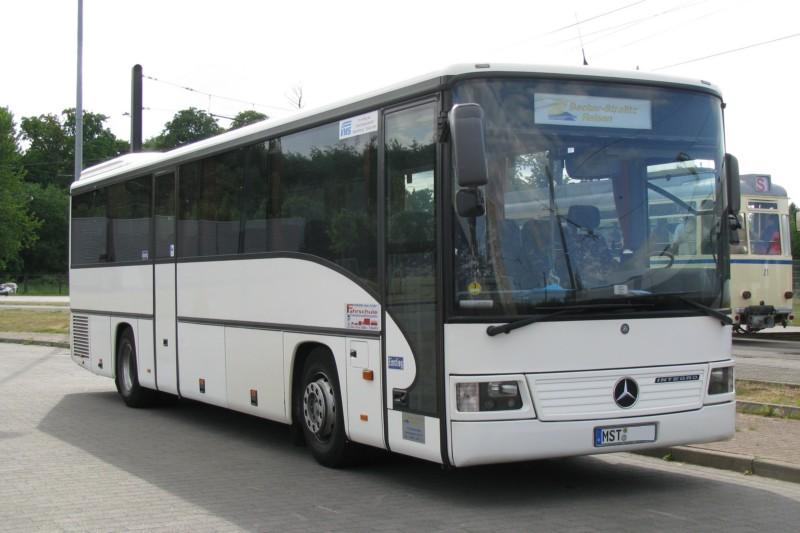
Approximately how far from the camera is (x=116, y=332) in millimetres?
15242

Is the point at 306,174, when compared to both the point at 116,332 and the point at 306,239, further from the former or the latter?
the point at 116,332

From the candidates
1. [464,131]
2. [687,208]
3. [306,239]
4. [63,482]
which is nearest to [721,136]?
[687,208]

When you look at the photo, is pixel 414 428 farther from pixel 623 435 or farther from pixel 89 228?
pixel 89 228

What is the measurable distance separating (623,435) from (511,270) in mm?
1527

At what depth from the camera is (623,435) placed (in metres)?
7.91

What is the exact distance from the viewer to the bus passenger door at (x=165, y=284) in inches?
521

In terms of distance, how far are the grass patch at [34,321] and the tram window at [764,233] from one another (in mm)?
20238

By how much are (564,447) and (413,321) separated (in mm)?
1499

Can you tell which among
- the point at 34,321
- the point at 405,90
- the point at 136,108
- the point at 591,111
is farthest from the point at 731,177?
the point at 34,321

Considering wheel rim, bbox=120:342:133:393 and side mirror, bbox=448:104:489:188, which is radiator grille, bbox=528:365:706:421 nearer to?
side mirror, bbox=448:104:489:188

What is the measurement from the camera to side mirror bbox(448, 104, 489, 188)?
23.9 feet

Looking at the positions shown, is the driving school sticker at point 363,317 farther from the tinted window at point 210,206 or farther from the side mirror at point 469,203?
the tinted window at point 210,206

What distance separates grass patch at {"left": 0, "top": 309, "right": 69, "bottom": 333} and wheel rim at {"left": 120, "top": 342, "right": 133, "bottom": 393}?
1838 cm

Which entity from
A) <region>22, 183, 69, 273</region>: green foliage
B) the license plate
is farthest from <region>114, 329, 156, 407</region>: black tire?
<region>22, 183, 69, 273</region>: green foliage
